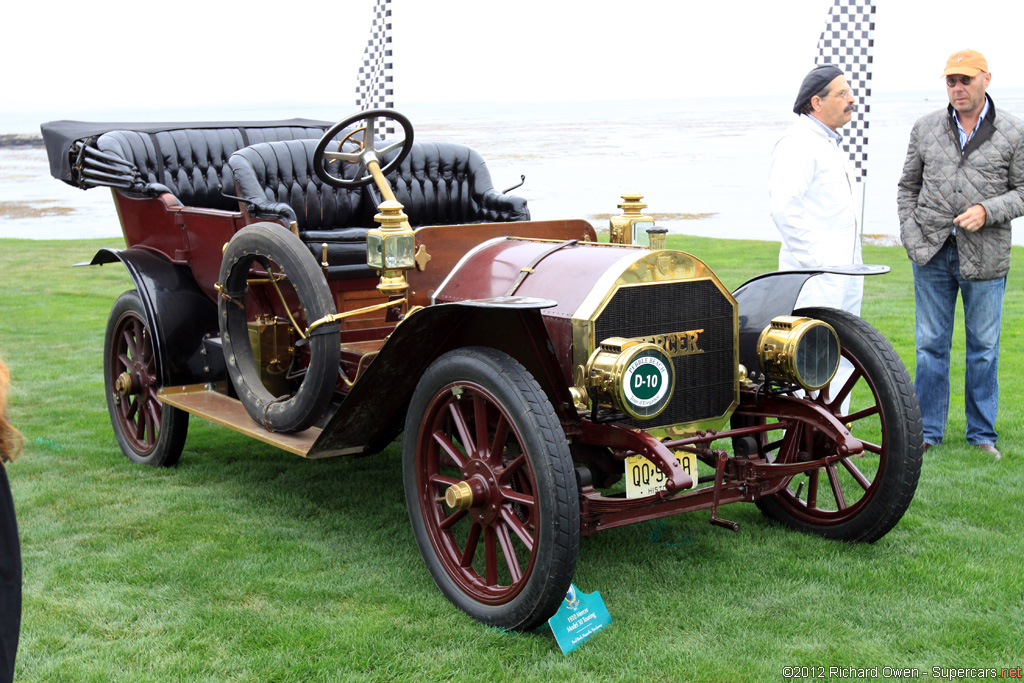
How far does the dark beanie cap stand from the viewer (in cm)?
485

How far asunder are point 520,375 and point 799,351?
1.05 metres

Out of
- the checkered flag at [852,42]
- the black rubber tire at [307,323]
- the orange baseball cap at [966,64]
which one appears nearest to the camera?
the black rubber tire at [307,323]

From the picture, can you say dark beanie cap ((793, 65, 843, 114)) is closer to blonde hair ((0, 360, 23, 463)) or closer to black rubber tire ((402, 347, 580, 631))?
black rubber tire ((402, 347, 580, 631))

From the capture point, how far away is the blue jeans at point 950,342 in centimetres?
483

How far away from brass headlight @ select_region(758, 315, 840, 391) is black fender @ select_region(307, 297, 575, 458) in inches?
30.2

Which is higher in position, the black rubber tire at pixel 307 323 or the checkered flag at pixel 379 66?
the checkered flag at pixel 379 66

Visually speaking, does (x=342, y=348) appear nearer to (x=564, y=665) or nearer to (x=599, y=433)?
(x=599, y=433)

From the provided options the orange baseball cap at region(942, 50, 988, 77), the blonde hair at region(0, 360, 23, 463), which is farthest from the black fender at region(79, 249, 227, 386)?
the orange baseball cap at region(942, 50, 988, 77)

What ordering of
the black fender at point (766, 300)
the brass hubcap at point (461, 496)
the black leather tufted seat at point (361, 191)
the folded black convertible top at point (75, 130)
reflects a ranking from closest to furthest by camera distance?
1. the brass hubcap at point (461, 496)
2. the black fender at point (766, 300)
3. the black leather tufted seat at point (361, 191)
4. the folded black convertible top at point (75, 130)

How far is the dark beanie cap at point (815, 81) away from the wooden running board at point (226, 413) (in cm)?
283

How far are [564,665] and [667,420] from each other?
37.5 inches

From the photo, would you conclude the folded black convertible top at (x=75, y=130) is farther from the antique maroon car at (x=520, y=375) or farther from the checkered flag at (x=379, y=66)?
the checkered flag at (x=379, y=66)

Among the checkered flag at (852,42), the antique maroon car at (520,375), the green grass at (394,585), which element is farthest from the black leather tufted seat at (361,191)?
the checkered flag at (852,42)

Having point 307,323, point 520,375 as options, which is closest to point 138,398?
point 307,323
